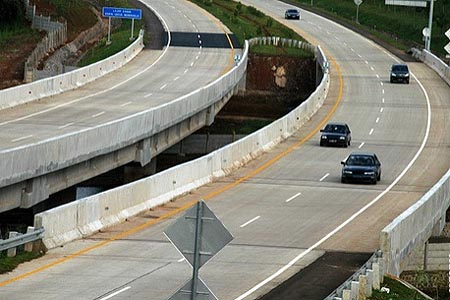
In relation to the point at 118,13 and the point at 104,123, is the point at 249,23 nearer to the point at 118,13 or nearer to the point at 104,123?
the point at 118,13

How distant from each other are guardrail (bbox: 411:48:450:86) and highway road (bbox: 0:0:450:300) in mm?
8531

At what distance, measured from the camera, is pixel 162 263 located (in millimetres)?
29688

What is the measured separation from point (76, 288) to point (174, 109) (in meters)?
30.2

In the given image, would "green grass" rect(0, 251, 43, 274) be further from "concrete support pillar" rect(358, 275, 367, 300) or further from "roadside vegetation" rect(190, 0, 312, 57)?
"roadside vegetation" rect(190, 0, 312, 57)

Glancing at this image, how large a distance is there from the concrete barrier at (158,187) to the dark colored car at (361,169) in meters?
4.25

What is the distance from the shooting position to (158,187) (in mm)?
39031

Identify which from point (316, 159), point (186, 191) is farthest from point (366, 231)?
point (316, 159)

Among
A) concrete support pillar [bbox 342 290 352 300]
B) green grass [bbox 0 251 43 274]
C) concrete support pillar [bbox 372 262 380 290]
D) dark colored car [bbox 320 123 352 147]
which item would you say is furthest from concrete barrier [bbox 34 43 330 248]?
concrete support pillar [bbox 342 290 352 300]

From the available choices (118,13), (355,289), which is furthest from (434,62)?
(355,289)

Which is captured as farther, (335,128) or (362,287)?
(335,128)

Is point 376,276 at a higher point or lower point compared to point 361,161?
higher

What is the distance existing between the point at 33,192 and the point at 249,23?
7632cm

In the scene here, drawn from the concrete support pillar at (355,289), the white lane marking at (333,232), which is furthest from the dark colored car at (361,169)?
the concrete support pillar at (355,289)

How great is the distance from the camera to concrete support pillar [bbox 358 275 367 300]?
2618 centimetres
